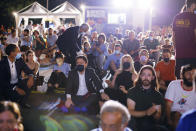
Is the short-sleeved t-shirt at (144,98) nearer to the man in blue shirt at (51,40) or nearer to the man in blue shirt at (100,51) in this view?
the man in blue shirt at (100,51)

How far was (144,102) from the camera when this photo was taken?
4406mm

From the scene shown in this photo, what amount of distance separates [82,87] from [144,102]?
1715 mm

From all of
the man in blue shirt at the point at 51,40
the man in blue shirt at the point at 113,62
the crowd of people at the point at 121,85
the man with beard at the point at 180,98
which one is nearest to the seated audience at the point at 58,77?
the crowd of people at the point at 121,85

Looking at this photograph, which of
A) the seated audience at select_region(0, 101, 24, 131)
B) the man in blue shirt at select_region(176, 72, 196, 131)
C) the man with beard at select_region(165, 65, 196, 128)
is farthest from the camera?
the man with beard at select_region(165, 65, 196, 128)

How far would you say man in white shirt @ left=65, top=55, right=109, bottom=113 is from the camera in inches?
Result: 222

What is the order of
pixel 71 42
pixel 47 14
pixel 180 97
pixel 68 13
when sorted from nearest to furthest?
pixel 180 97, pixel 71 42, pixel 68 13, pixel 47 14

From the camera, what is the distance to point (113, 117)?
2648 millimetres

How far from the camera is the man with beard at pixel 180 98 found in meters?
4.17

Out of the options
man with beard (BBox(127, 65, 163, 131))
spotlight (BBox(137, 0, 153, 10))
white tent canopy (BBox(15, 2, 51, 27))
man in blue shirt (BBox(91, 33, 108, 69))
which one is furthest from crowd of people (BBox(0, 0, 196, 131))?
spotlight (BBox(137, 0, 153, 10))

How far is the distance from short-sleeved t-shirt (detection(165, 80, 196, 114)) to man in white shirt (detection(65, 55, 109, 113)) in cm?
162

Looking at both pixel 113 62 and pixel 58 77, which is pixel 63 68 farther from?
pixel 113 62

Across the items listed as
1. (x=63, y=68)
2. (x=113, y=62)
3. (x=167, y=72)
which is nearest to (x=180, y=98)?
(x=167, y=72)

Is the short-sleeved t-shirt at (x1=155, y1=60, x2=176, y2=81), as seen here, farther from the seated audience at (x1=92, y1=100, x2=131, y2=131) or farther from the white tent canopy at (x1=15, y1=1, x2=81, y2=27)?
the white tent canopy at (x1=15, y1=1, x2=81, y2=27)

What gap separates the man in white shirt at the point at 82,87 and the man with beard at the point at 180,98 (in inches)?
63.3
